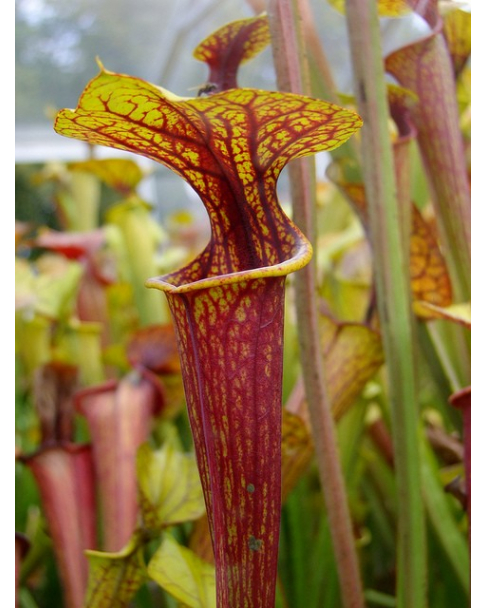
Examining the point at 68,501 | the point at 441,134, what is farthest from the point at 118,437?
the point at 441,134

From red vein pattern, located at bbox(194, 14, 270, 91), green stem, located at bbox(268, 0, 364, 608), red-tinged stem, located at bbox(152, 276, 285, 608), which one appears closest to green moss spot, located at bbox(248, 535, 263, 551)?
red-tinged stem, located at bbox(152, 276, 285, 608)

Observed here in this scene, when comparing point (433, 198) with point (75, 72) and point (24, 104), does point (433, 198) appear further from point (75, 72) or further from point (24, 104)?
point (24, 104)

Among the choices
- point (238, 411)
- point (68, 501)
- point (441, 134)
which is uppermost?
point (441, 134)

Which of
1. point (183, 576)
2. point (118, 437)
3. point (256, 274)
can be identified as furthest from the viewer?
point (118, 437)

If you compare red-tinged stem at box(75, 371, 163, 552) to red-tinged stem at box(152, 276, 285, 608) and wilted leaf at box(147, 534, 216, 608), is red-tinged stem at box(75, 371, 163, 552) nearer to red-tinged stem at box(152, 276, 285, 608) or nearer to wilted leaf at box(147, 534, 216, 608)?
wilted leaf at box(147, 534, 216, 608)

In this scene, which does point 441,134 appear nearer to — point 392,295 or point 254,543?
point 392,295

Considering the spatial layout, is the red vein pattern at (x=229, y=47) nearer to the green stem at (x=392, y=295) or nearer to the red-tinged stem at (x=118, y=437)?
the green stem at (x=392, y=295)
